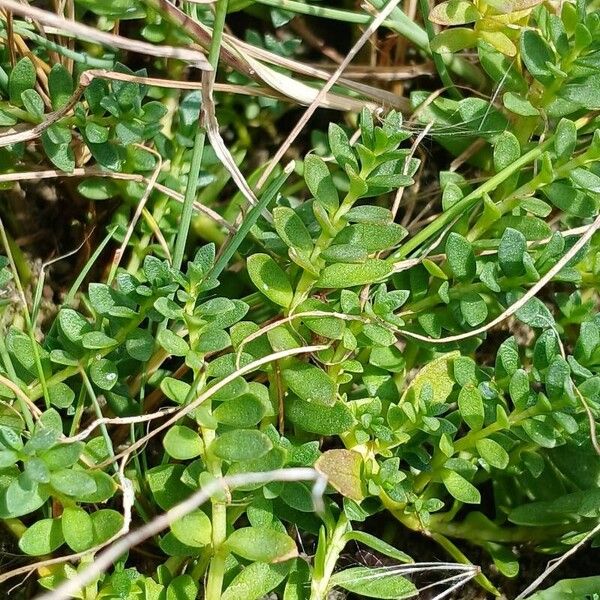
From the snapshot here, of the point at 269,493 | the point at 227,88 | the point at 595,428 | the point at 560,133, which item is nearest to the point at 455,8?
→ the point at 560,133

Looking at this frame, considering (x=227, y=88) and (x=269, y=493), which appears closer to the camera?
(x=269, y=493)

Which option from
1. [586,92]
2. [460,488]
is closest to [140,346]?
[460,488]

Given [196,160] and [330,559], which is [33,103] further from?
[330,559]

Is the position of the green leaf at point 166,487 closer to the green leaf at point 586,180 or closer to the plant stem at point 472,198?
the plant stem at point 472,198

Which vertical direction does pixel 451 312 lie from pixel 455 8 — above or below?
below

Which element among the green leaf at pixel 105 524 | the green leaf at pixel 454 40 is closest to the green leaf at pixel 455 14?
the green leaf at pixel 454 40

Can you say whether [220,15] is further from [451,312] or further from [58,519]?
[58,519]
